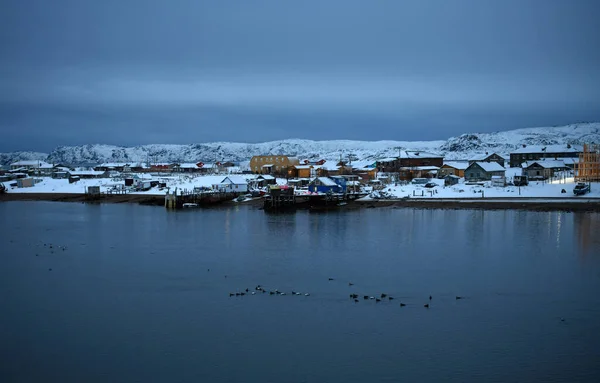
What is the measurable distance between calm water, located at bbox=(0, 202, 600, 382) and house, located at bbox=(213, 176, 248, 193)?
Answer: 60.3ft

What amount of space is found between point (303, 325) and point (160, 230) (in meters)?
15.6

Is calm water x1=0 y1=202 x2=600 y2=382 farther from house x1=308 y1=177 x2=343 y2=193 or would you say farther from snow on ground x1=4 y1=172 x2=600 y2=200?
house x1=308 y1=177 x2=343 y2=193

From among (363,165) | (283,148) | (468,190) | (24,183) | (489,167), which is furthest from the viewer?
(283,148)

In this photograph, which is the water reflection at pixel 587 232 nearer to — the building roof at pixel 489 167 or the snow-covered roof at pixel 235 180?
the building roof at pixel 489 167

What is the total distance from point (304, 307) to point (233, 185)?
3069 cm

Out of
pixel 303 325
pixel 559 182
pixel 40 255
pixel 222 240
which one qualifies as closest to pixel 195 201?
pixel 222 240

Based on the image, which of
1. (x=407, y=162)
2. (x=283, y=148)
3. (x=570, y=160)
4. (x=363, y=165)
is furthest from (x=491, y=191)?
(x=283, y=148)

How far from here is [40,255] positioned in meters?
20.0

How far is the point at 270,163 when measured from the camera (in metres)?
64.3

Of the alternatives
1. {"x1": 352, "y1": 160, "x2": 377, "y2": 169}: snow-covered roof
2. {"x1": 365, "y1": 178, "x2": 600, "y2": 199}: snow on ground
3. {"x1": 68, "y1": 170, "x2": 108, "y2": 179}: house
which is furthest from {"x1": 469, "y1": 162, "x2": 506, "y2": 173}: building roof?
{"x1": 68, "y1": 170, "x2": 108, "y2": 179}: house

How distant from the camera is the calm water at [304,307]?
10.0 m

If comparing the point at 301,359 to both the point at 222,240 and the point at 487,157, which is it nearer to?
the point at 222,240

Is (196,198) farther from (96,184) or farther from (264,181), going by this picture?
(96,184)

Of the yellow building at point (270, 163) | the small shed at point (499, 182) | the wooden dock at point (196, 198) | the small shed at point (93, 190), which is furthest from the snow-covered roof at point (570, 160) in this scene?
the small shed at point (93, 190)
